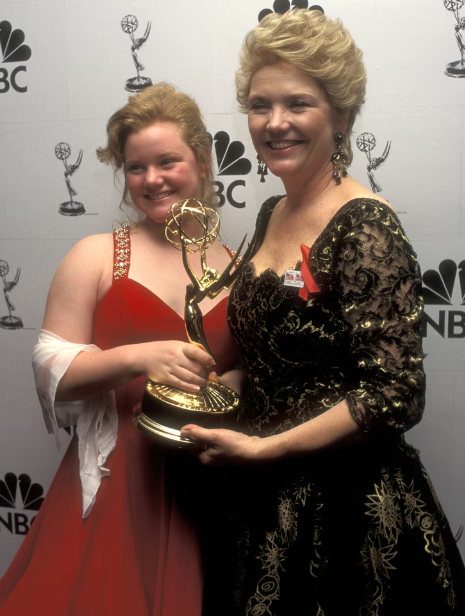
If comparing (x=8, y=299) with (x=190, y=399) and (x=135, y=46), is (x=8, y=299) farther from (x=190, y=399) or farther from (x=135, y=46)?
(x=190, y=399)

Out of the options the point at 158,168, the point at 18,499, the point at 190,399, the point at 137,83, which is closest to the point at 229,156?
the point at 137,83

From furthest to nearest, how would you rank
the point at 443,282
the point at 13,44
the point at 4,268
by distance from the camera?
1. the point at 4,268
2. the point at 13,44
3. the point at 443,282

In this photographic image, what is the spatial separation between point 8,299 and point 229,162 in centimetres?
80

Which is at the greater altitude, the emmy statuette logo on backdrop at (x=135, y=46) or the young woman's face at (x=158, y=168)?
the emmy statuette logo on backdrop at (x=135, y=46)

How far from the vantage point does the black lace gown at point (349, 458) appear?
0.96 metres

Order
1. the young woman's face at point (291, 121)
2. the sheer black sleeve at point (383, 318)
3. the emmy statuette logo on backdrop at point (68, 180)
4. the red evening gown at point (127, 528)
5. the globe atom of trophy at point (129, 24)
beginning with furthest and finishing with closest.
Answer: the emmy statuette logo on backdrop at point (68, 180) < the globe atom of trophy at point (129, 24) < the red evening gown at point (127, 528) < the young woman's face at point (291, 121) < the sheer black sleeve at point (383, 318)

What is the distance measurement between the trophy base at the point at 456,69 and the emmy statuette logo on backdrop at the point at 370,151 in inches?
8.7

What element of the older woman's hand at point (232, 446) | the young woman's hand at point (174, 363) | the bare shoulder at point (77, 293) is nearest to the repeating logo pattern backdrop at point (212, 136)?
the bare shoulder at point (77, 293)

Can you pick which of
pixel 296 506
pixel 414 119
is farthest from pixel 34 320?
pixel 414 119

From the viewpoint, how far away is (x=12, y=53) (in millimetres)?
1778

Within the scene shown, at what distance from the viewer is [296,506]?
1.08m

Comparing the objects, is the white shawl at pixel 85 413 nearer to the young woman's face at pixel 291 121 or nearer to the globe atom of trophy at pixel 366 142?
the young woman's face at pixel 291 121

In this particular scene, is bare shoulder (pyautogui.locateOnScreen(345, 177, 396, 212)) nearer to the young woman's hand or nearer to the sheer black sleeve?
the sheer black sleeve

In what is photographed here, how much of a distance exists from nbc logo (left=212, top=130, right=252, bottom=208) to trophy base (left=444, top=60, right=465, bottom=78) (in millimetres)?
549
